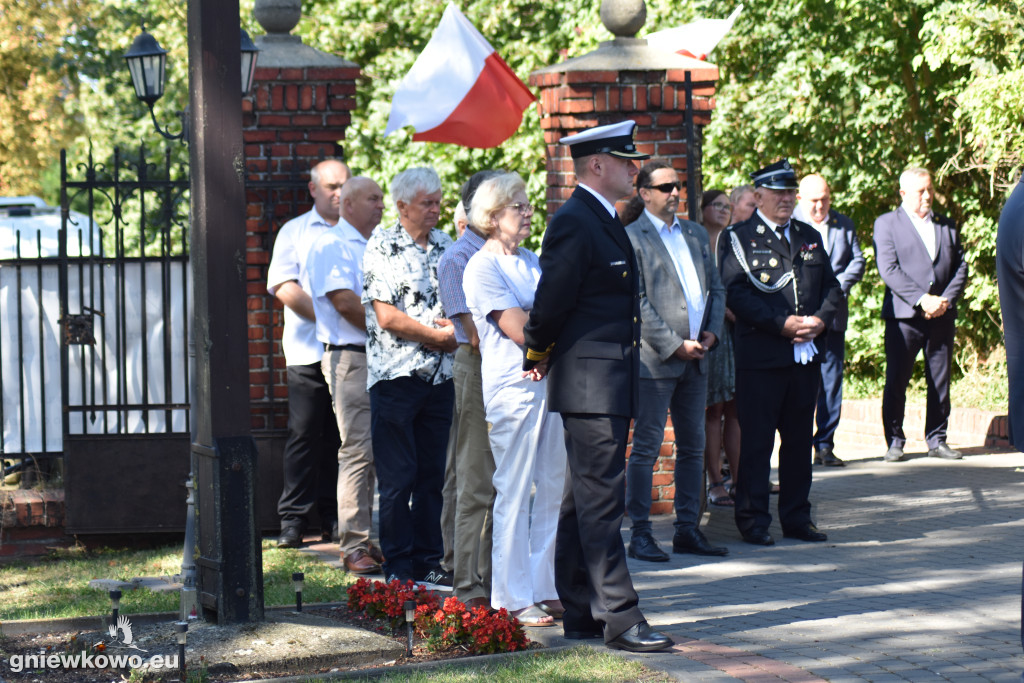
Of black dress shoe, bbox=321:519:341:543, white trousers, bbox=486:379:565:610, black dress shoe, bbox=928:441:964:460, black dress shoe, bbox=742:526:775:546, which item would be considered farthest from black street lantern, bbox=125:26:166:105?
white trousers, bbox=486:379:565:610

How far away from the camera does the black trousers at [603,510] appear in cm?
542

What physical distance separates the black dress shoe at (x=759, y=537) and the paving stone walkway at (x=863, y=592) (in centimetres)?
8

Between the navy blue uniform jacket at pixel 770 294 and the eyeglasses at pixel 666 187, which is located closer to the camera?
the eyeglasses at pixel 666 187

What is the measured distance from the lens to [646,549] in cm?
742

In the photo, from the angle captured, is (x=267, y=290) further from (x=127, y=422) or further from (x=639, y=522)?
(x=639, y=522)

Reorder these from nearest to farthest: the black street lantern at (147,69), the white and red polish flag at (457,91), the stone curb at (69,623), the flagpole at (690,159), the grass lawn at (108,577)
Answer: the stone curb at (69,623), the grass lawn at (108,577), the flagpole at (690,159), the white and red polish flag at (457,91), the black street lantern at (147,69)

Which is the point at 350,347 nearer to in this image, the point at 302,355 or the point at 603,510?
the point at 302,355

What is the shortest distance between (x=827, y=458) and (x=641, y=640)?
5.88 meters

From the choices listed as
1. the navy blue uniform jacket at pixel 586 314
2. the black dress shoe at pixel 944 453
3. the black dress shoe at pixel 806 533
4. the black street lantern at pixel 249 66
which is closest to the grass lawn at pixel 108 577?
the navy blue uniform jacket at pixel 586 314

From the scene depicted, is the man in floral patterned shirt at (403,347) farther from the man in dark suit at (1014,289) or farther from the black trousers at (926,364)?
the black trousers at (926,364)

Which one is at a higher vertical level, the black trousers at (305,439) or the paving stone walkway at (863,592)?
the black trousers at (305,439)

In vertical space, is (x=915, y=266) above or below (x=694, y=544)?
above

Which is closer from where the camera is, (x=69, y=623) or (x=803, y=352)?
(x=69, y=623)

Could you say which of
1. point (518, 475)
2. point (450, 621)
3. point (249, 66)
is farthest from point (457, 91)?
point (450, 621)
